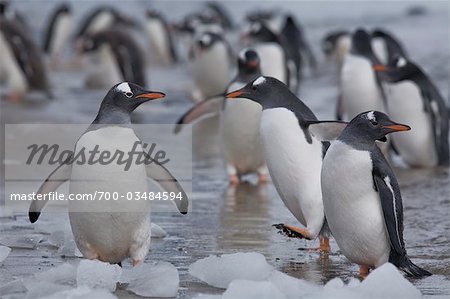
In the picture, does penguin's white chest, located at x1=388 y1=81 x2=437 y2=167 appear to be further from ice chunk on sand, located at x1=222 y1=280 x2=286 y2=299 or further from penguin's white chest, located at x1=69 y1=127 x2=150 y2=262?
ice chunk on sand, located at x1=222 y1=280 x2=286 y2=299

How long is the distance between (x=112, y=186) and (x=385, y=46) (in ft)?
29.1

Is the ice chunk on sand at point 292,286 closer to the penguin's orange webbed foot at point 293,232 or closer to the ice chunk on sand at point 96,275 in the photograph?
the ice chunk on sand at point 96,275

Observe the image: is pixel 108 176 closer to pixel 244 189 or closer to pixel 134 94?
pixel 134 94

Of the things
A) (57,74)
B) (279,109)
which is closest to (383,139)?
(279,109)

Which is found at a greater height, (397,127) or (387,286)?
(397,127)

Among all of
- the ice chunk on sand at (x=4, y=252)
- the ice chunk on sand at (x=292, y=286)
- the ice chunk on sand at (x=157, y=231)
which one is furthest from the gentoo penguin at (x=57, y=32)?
the ice chunk on sand at (x=292, y=286)

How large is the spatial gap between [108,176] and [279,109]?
1.31 meters

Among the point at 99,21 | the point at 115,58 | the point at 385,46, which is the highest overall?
the point at 99,21

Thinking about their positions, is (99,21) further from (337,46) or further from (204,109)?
(204,109)

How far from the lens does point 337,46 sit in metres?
17.8

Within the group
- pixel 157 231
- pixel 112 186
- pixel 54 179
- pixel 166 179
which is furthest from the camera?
pixel 157 231

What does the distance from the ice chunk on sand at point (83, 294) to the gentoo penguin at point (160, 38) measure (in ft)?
56.6

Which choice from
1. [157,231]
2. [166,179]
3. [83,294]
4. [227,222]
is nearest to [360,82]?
[227,222]

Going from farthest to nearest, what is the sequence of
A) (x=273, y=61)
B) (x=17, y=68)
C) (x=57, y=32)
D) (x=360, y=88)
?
(x=57, y=32), (x=17, y=68), (x=273, y=61), (x=360, y=88)
